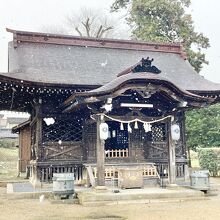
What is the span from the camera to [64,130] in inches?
588

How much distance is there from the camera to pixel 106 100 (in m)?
11.6

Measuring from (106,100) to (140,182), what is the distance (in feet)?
11.9

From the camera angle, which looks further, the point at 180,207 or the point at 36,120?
the point at 36,120

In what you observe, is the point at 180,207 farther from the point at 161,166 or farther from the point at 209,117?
the point at 209,117

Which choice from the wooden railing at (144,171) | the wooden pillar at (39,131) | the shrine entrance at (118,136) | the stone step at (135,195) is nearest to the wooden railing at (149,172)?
the wooden railing at (144,171)

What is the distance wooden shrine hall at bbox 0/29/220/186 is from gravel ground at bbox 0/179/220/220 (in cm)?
187

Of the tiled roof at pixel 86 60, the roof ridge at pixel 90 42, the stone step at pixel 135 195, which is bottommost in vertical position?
the stone step at pixel 135 195

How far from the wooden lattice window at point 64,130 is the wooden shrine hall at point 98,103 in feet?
0.15

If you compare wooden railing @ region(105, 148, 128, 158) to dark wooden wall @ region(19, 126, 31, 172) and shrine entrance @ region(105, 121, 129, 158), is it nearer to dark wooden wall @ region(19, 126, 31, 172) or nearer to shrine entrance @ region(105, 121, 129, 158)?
shrine entrance @ region(105, 121, 129, 158)

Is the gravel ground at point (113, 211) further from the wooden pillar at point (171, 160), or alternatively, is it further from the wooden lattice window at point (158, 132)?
the wooden lattice window at point (158, 132)

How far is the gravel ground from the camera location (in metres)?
8.81

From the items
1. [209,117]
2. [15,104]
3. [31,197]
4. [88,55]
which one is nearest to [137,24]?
[209,117]

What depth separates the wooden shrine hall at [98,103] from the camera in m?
12.2

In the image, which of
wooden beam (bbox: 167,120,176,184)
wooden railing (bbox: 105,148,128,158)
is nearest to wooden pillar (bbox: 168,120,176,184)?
wooden beam (bbox: 167,120,176,184)
